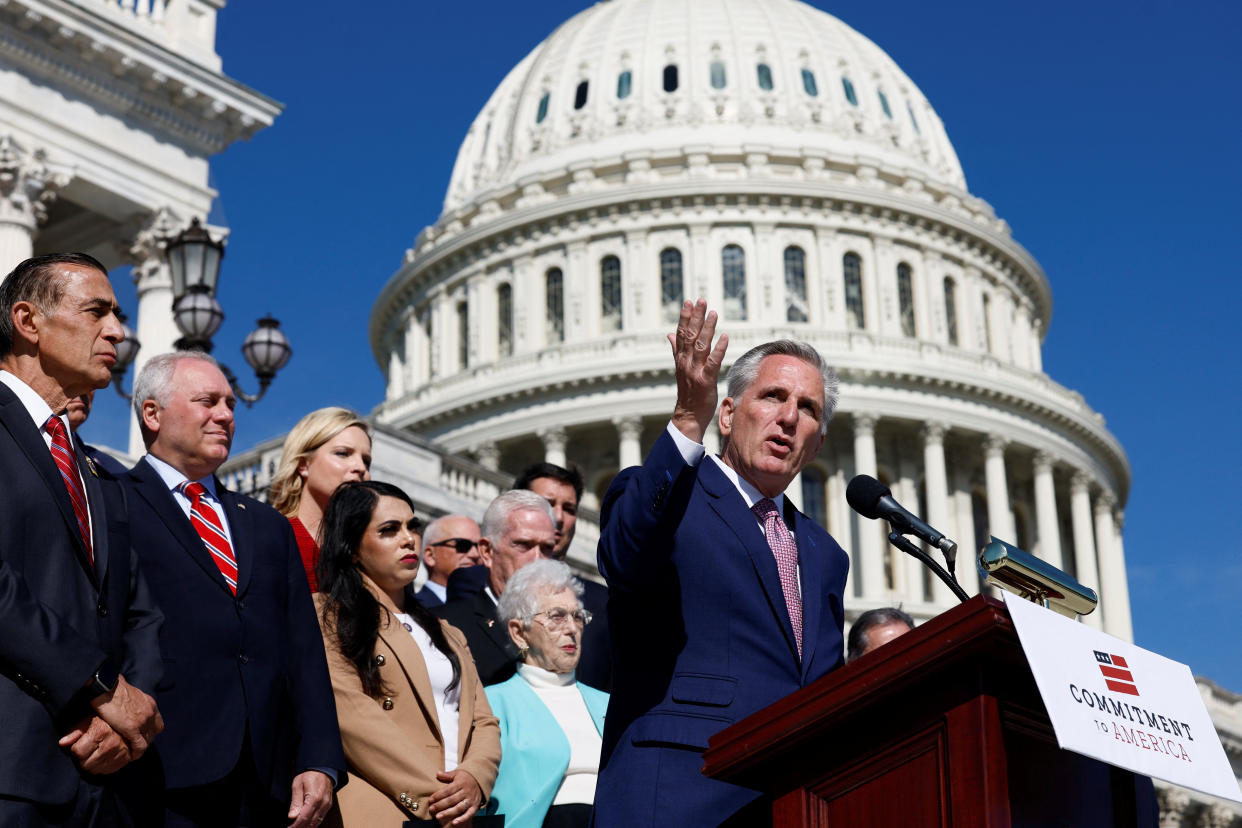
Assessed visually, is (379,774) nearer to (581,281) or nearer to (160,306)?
(160,306)

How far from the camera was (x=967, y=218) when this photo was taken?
60.8m

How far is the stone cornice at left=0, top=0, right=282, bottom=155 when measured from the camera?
792 inches

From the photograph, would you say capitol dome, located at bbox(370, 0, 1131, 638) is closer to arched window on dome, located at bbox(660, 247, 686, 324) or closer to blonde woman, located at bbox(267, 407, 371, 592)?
arched window on dome, located at bbox(660, 247, 686, 324)

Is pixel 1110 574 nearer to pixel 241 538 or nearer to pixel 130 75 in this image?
pixel 130 75

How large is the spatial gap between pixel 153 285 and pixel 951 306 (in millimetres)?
43134

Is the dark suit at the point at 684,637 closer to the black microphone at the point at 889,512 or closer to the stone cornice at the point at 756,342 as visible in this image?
the black microphone at the point at 889,512

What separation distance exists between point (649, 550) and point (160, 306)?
17532mm

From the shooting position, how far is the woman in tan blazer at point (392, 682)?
563 cm

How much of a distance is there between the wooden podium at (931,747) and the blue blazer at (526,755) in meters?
2.63

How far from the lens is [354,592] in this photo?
5.94m

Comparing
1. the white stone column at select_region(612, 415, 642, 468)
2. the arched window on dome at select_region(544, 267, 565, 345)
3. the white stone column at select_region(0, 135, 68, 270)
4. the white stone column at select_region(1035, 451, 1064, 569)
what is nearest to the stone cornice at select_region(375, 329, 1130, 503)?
the white stone column at select_region(612, 415, 642, 468)

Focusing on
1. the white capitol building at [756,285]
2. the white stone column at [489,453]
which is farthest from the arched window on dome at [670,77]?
the white stone column at [489,453]

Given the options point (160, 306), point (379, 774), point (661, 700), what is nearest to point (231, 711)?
point (379, 774)

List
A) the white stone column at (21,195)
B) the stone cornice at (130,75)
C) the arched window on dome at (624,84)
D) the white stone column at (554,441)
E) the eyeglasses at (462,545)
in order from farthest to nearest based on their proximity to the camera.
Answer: the arched window on dome at (624,84) < the white stone column at (554,441) < the stone cornice at (130,75) < the white stone column at (21,195) < the eyeglasses at (462,545)
